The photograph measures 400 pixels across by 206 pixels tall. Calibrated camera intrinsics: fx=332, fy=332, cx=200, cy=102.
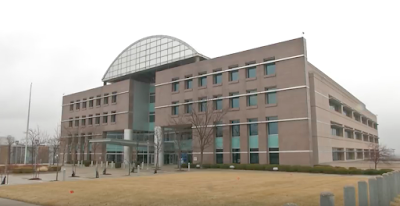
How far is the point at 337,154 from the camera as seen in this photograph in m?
50.7

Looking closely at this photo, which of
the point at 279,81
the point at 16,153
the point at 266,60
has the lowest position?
the point at 16,153

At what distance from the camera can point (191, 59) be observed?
185 ft

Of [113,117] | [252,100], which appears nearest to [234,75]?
[252,100]

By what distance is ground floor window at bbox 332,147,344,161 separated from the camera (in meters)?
48.4

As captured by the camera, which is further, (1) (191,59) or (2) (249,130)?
(1) (191,59)

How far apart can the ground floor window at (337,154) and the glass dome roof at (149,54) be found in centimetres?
2591

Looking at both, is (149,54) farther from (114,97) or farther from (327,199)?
(327,199)

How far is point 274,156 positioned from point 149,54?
32.3m

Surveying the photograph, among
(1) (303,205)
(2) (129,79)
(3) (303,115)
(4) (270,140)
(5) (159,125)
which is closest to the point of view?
(1) (303,205)

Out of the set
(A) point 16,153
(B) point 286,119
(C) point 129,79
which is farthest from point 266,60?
(A) point 16,153

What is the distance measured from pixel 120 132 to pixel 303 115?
129 ft

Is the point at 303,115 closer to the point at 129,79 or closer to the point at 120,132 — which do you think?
the point at 129,79

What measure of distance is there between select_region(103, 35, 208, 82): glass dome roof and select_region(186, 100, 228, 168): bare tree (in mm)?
10505

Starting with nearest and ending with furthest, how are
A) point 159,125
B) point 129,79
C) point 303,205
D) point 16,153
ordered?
point 303,205 → point 159,125 → point 129,79 → point 16,153
